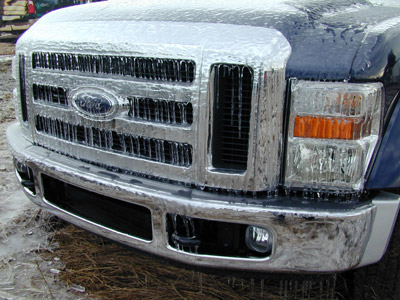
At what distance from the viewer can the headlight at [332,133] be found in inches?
56.1

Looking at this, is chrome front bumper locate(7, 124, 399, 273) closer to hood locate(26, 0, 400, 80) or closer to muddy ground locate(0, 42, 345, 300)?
muddy ground locate(0, 42, 345, 300)

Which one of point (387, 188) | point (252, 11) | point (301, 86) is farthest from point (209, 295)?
point (252, 11)

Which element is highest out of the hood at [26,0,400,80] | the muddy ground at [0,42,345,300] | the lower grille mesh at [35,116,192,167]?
the hood at [26,0,400,80]

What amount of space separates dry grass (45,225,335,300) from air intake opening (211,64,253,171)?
719 millimetres

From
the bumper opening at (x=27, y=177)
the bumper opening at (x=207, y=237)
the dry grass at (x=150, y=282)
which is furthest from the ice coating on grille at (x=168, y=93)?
the dry grass at (x=150, y=282)

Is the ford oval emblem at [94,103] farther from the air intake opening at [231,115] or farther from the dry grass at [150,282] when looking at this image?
the dry grass at [150,282]

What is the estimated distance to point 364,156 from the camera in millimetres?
1466

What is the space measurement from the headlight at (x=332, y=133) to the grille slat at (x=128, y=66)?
434mm

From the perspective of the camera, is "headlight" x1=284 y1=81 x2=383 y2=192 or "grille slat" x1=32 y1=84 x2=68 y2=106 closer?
"headlight" x1=284 y1=81 x2=383 y2=192

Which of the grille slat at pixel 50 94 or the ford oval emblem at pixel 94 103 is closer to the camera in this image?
the ford oval emblem at pixel 94 103

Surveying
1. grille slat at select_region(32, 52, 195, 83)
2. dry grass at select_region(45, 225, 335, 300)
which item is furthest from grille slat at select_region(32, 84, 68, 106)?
dry grass at select_region(45, 225, 335, 300)

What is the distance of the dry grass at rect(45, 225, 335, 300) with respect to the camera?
211 cm

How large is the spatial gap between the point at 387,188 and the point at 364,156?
0.53 ft

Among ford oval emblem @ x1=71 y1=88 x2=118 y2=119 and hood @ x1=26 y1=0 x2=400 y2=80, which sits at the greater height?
hood @ x1=26 y1=0 x2=400 y2=80
